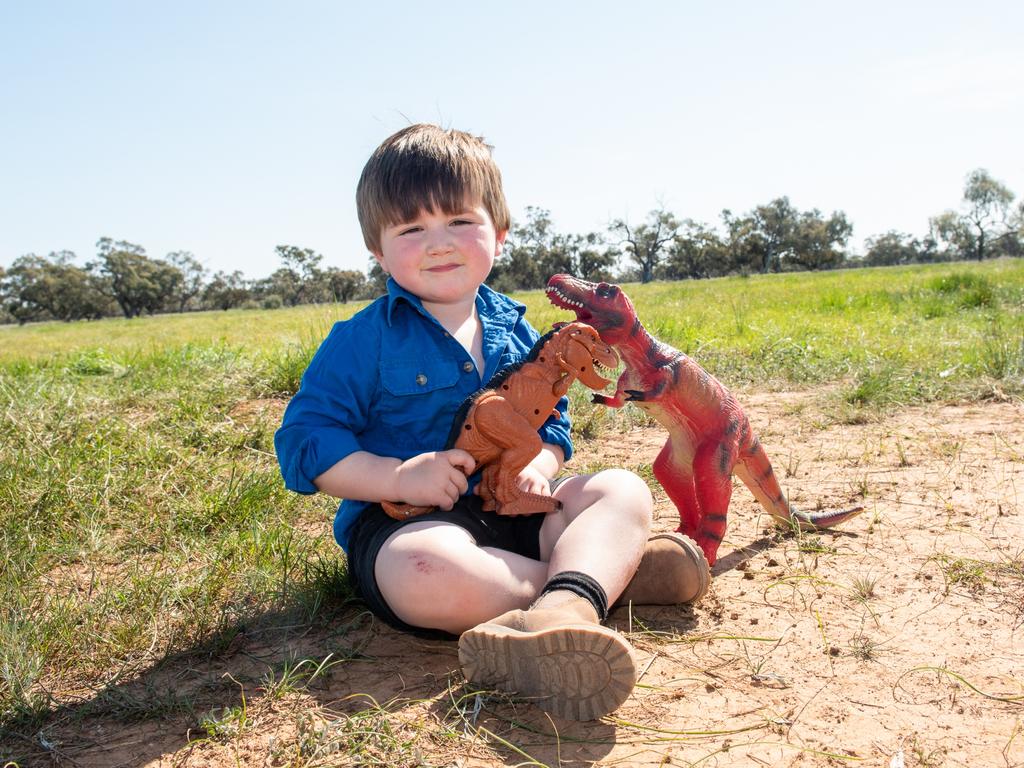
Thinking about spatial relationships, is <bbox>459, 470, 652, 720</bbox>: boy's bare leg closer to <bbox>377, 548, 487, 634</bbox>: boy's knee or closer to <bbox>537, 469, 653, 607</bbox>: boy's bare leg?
<bbox>537, 469, 653, 607</bbox>: boy's bare leg

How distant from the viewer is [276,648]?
2.24 m

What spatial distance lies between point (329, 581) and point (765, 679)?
1.32m

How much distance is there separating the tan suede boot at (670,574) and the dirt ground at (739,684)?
6 cm

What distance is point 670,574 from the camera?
2346 mm

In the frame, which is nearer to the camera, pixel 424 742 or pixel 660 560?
pixel 424 742

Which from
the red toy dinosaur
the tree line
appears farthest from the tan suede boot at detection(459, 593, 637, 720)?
the tree line

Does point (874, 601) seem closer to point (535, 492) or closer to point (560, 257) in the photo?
point (535, 492)

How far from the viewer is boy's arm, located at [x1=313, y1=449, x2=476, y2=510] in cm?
223

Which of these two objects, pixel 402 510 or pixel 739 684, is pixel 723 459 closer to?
pixel 739 684

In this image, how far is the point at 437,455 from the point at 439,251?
24.5 inches

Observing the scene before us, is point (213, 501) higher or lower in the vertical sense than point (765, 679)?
higher

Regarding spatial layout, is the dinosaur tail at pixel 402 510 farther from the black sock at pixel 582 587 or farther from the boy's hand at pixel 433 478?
the black sock at pixel 582 587

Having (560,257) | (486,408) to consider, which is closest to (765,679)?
(486,408)

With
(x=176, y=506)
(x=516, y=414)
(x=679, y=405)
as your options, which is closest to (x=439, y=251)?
(x=516, y=414)
